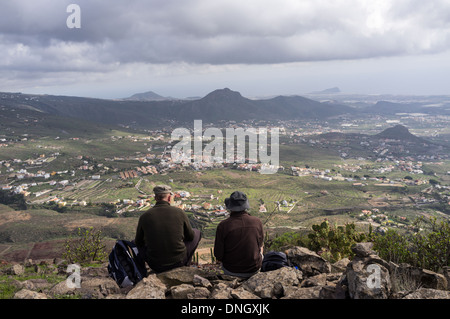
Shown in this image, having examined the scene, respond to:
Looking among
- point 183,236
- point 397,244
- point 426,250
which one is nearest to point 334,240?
point 397,244

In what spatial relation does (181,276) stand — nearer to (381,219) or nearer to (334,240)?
(334,240)

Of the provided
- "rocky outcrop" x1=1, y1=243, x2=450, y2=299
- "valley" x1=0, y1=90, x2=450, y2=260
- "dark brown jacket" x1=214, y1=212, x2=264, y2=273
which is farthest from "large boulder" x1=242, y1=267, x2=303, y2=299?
"valley" x1=0, y1=90, x2=450, y2=260

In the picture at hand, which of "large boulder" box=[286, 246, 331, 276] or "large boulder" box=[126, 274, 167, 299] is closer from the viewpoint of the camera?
"large boulder" box=[126, 274, 167, 299]

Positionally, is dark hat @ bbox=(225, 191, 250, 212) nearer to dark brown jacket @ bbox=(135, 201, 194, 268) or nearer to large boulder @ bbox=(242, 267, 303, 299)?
dark brown jacket @ bbox=(135, 201, 194, 268)

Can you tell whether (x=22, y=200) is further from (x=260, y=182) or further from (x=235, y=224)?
(x=235, y=224)

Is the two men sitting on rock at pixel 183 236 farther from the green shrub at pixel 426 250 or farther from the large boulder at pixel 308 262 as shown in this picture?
the green shrub at pixel 426 250

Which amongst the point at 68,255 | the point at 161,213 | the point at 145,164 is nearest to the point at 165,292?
the point at 161,213
